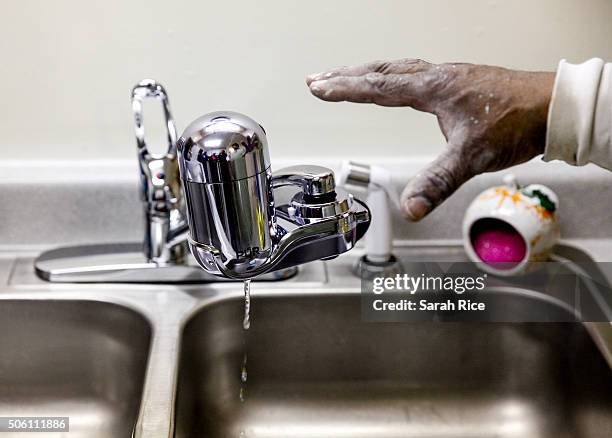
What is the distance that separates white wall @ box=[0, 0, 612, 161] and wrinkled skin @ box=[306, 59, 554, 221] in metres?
0.33

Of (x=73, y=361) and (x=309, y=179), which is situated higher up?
(x=309, y=179)

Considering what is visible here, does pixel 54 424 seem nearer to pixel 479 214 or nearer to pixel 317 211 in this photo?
pixel 317 211

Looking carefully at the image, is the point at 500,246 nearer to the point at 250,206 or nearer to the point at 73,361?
the point at 250,206

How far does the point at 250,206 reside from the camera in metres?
0.69

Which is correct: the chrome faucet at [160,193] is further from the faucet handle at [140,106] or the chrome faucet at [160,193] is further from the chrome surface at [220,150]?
the chrome surface at [220,150]

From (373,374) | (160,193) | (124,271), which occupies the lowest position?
(373,374)

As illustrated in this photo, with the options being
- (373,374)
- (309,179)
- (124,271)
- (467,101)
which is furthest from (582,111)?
(124,271)

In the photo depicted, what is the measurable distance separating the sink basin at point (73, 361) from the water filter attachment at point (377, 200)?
0.30 m

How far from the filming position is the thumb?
0.64 meters

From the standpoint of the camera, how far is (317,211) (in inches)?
27.9

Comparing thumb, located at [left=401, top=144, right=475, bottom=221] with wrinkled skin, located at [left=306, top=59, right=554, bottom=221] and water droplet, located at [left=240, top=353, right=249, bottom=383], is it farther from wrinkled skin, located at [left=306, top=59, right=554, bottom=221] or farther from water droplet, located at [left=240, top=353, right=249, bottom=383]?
water droplet, located at [left=240, top=353, right=249, bottom=383]

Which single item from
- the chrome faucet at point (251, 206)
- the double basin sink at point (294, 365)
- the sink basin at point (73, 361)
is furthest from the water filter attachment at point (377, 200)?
the sink basin at point (73, 361)

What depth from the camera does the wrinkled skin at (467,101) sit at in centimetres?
67

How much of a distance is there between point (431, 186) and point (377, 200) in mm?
337
